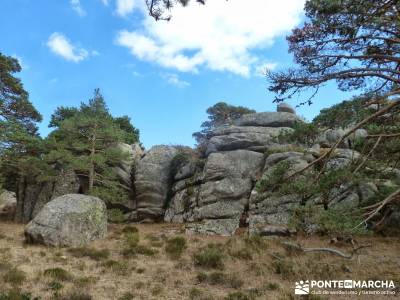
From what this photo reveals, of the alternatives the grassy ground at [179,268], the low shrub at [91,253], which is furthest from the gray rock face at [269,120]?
the low shrub at [91,253]

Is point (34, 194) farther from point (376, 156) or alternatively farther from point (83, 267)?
point (376, 156)

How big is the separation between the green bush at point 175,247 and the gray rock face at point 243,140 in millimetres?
10646

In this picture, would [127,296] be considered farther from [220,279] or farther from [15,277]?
[15,277]

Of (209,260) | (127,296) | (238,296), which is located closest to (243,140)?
(209,260)

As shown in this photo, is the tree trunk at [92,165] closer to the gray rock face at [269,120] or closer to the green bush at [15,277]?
the green bush at [15,277]

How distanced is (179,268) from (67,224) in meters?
6.68

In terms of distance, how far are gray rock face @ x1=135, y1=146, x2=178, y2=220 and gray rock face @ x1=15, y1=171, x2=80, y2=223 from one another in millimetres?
4644

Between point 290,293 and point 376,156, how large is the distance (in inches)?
225

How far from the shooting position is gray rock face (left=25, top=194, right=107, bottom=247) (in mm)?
15992

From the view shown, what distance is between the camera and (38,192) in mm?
26219

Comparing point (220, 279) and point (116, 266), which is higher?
point (116, 266)

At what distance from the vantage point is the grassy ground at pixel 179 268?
32.3 ft

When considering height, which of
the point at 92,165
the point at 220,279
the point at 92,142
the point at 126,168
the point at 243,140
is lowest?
the point at 220,279

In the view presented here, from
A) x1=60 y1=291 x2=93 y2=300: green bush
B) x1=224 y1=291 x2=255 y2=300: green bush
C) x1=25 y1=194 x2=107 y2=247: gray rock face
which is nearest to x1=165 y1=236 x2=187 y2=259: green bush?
x1=25 y1=194 x2=107 y2=247: gray rock face
